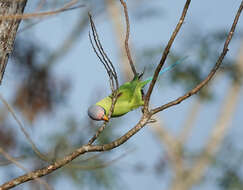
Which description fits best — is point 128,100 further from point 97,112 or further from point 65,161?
point 65,161

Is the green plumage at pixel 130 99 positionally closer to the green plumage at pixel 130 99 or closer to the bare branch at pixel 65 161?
the green plumage at pixel 130 99

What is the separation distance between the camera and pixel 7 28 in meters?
1.91

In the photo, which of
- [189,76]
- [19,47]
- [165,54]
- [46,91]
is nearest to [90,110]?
[165,54]

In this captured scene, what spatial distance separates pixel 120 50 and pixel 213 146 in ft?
9.41

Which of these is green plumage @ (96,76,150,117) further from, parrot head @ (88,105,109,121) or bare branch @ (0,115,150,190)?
bare branch @ (0,115,150,190)

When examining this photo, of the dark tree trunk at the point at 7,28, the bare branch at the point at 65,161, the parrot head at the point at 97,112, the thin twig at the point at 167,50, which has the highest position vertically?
the dark tree trunk at the point at 7,28

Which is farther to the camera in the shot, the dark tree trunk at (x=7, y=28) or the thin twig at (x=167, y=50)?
the dark tree trunk at (x=7, y=28)

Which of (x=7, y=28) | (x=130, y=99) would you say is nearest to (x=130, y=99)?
(x=130, y=99)

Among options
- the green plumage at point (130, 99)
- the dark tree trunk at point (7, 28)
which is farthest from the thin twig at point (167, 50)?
the green plumage at point (130, 99)

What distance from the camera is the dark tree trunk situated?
6.21 feet

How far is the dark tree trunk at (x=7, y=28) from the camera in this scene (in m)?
1.89

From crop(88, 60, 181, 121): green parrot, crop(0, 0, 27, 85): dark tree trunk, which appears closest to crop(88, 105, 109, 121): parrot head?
crop(88, 60, 181, 121): green parrot

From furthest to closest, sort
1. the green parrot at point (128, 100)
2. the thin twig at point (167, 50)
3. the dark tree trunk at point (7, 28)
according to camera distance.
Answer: the green parrot at point (128, 100), the dark tree trunk at point (7, 28), the thin twig at point (167, 50)

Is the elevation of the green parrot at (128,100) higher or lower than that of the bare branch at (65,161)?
higher
